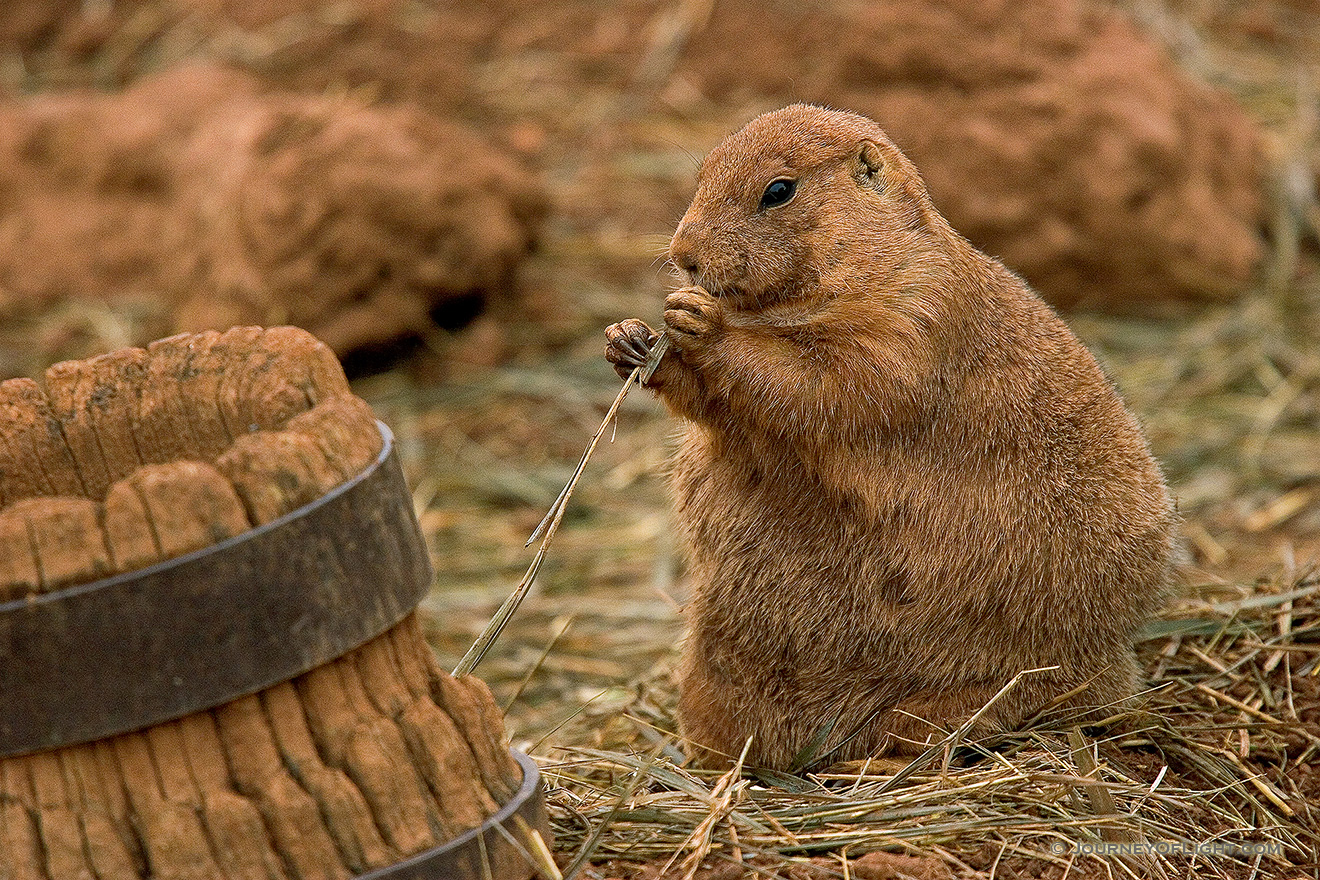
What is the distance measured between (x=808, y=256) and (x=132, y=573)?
2.10 meters

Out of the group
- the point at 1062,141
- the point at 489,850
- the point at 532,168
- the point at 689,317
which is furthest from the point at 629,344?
the point at 532,168

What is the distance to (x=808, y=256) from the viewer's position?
4090 millimetres

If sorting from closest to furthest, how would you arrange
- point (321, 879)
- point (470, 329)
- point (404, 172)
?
point (321, 879), point (404, 172), point (470, 329)

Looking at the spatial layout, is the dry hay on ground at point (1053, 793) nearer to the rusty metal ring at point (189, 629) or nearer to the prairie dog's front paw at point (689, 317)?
the rusty metal ring at point (189, 629)

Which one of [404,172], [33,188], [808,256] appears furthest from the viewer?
[33,188]

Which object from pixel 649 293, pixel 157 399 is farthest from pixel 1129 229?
pixel 157 399

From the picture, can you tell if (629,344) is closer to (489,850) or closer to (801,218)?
(801,218)

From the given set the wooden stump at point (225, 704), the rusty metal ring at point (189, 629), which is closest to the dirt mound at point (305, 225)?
the wooden stump at point (225, 704)

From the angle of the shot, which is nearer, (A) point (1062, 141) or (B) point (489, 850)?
(B) point (489, 850)

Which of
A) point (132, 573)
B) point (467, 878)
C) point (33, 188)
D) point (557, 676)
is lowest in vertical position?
point (557, 676)

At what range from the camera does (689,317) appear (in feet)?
12.9

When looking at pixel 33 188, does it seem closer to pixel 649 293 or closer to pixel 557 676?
pixel 649 293

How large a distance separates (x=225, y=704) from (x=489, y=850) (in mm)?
630

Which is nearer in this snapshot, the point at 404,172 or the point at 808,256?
the point at 808,256
